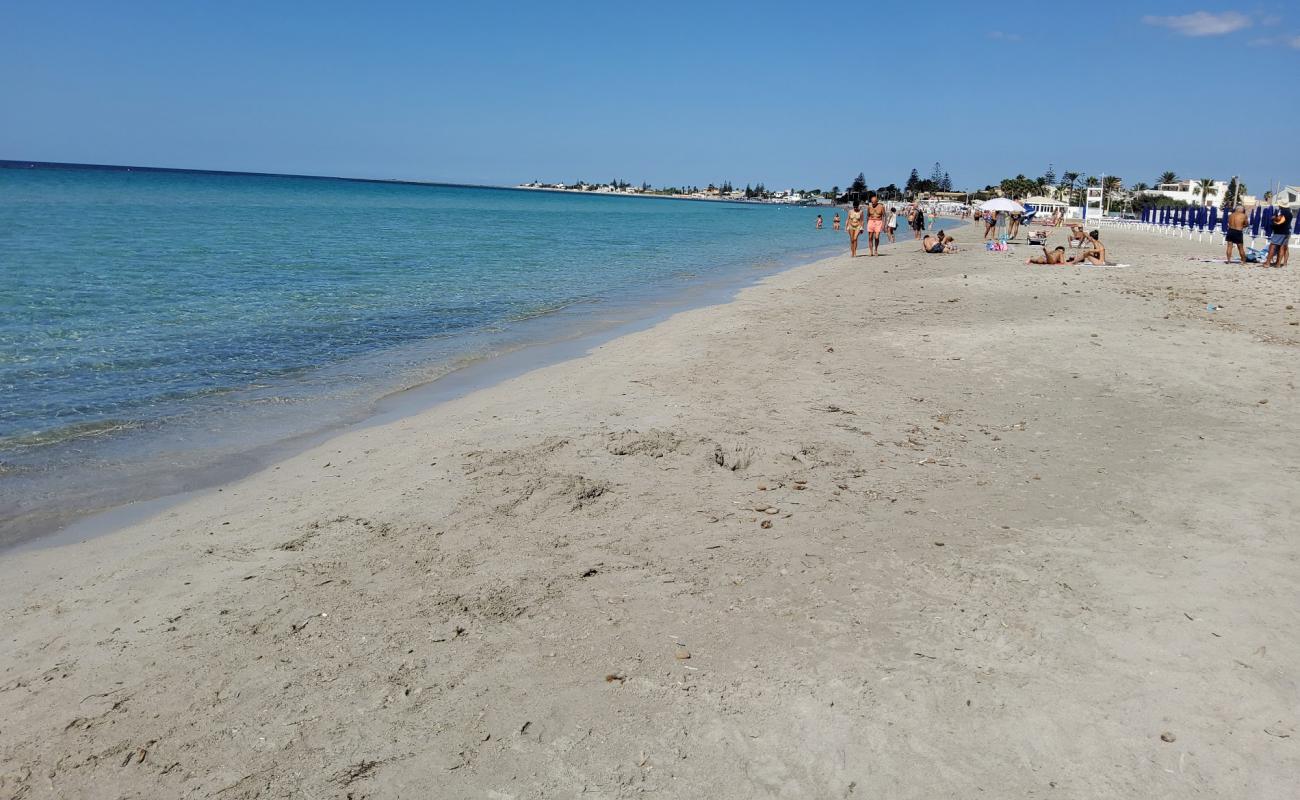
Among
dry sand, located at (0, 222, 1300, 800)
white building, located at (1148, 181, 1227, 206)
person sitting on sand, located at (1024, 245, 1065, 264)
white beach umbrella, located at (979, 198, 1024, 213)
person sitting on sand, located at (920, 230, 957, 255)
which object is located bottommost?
dry sand, located at (0, 222, 1300, 800)

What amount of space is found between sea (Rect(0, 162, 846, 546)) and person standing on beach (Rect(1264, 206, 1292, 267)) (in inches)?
562

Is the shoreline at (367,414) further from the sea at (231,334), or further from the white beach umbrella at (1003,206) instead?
the white beach umbrella at (1003,206)

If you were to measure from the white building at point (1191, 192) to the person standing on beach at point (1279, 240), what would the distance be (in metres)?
125

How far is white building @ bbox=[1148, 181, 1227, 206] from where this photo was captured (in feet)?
434

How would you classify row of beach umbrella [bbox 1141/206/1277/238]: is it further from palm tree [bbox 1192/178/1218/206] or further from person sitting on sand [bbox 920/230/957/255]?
palm tree [bbox 1192/178/1218/206]

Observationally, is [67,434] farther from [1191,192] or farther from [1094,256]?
[1191,192]

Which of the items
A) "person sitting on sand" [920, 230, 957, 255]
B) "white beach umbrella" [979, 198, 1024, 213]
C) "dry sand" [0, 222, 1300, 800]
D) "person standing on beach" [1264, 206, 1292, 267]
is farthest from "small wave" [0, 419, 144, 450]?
"white beach umbrella" [979, 198, 1024, 213]

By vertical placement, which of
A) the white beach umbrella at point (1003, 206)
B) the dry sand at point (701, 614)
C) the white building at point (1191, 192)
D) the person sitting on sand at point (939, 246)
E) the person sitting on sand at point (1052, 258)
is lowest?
the dry sand at point (701, 614)

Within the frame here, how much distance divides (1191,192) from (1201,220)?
123588 mm

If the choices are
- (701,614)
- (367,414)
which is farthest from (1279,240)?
(701,614)

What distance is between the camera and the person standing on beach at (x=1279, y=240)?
21.6 metres

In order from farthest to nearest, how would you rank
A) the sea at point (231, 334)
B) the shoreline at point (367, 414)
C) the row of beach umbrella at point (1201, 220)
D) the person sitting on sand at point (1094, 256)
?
the row of beach umbrella at point (1201, 220), the person sitting on sand at point (1094, 256), the sea at point (231, 334), the shoreline at point (367, 414)

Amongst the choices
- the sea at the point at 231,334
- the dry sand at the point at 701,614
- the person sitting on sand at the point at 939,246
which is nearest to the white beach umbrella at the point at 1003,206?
the person sitting on sand at the point at 939,246

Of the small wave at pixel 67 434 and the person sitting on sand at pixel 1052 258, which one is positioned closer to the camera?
the small wave at pixel 67 434
